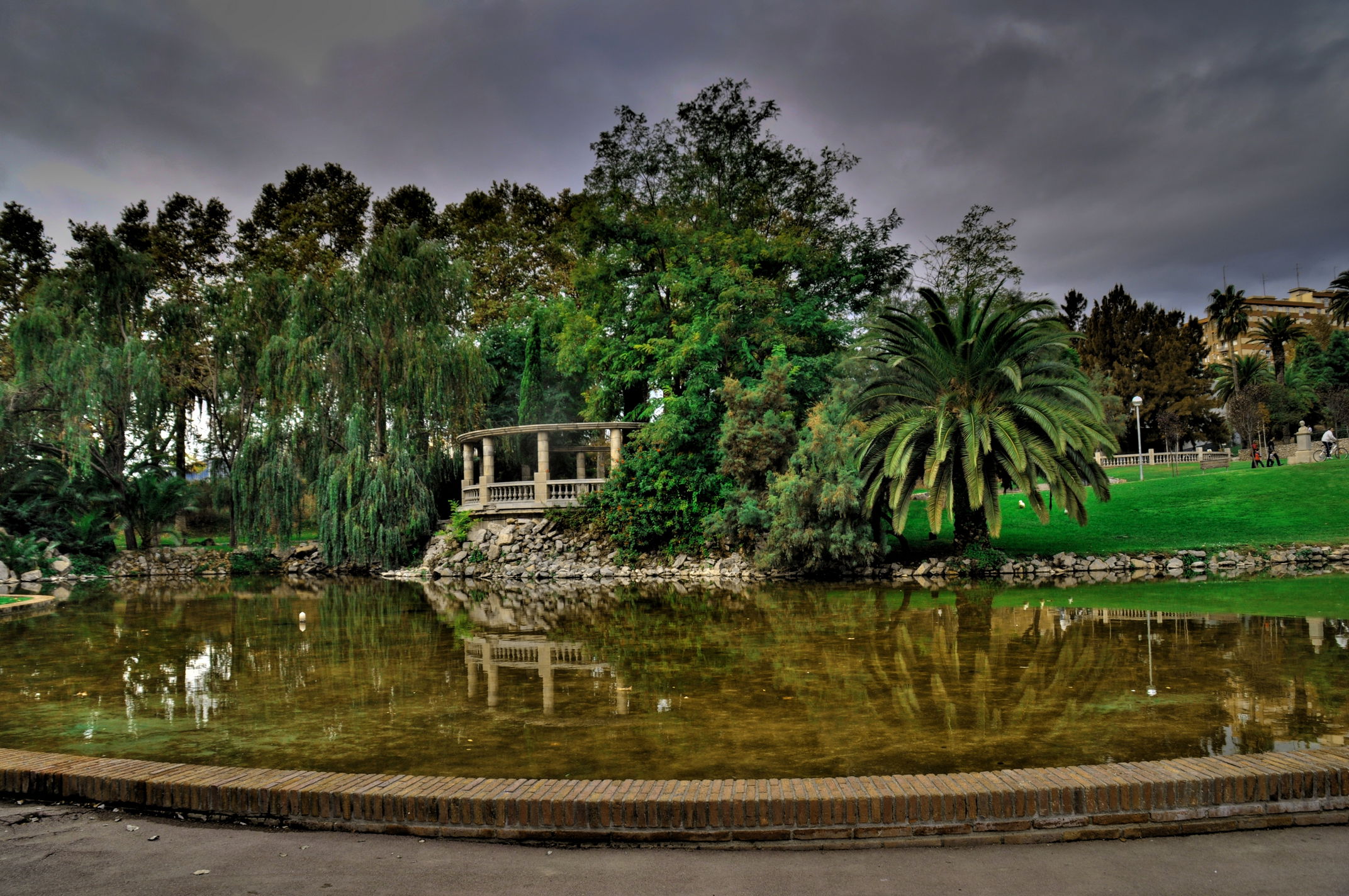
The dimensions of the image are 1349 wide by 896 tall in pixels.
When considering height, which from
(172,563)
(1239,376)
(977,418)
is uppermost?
(1239,376)

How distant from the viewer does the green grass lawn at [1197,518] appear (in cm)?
2511

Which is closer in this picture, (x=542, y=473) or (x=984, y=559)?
(x=984, y=559)

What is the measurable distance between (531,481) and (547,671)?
71.7 ft

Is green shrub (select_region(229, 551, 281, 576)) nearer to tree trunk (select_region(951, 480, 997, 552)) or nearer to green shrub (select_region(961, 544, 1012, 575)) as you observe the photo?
tree trunk (select_region(951, 480, 997, 552))

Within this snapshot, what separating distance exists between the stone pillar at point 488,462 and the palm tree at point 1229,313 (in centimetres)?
6057

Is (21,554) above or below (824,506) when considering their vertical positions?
below

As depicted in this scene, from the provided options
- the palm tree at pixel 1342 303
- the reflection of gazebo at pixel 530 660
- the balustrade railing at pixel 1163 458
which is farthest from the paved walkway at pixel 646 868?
the palm tree at pixel 1342 303

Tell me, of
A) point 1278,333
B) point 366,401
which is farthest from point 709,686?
point 1278,333

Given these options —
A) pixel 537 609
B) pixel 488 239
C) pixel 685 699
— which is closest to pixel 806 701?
pixel 685 699

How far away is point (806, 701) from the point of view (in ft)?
26.5

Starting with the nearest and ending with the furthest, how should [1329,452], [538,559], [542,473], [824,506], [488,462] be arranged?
1. [824,506]
2. [538,559]
3. [542,473]
4. [488,462]
5. [1329,452]

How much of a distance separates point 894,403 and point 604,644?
563 inches

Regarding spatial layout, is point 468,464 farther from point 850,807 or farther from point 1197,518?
point 850,807

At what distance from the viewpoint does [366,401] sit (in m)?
33.1
